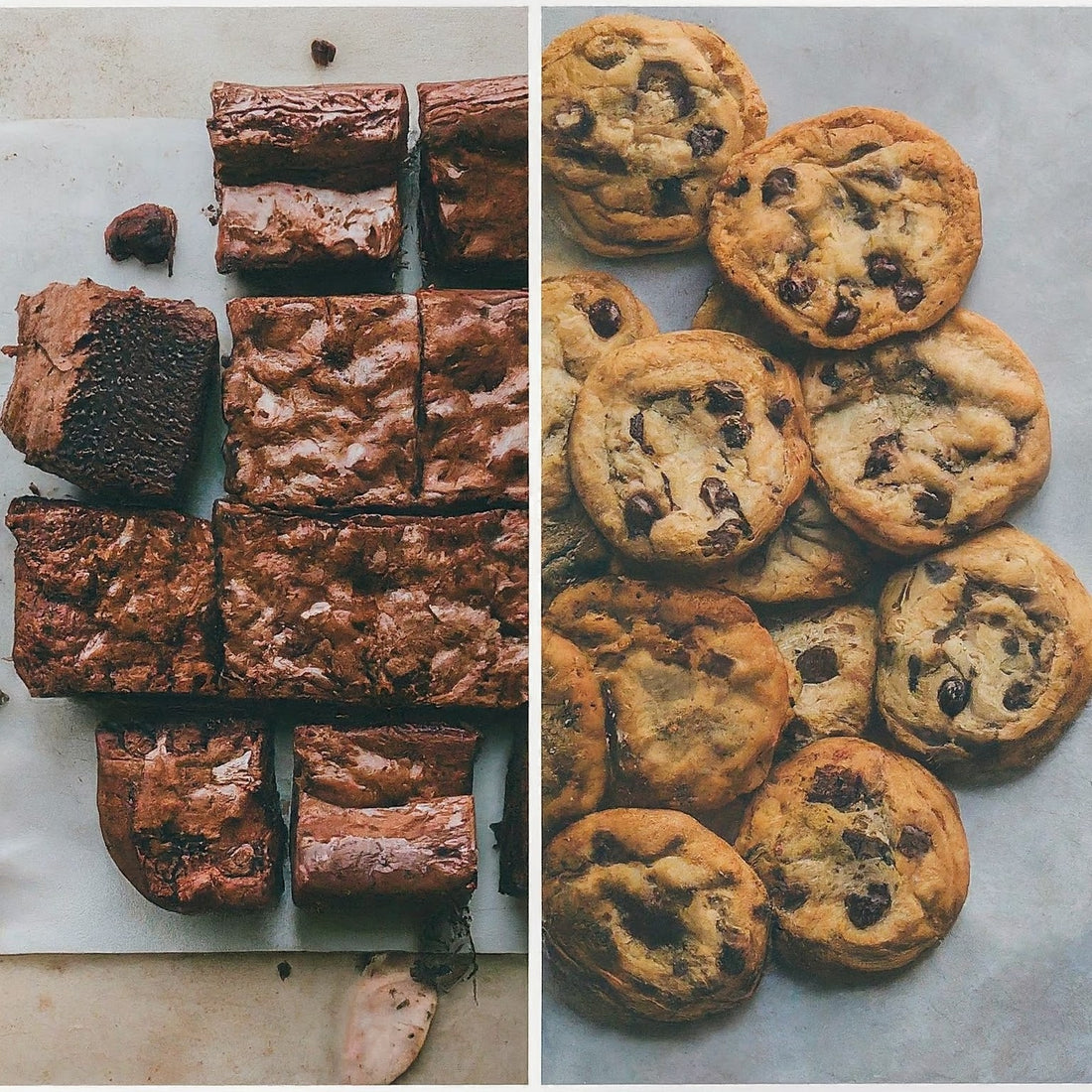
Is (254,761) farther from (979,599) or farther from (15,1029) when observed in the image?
(979,599)

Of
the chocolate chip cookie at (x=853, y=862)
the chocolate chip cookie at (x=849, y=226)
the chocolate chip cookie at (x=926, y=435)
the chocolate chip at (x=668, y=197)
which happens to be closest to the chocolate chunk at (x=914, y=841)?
the chocolate chip cookie at (x=853, y=862)

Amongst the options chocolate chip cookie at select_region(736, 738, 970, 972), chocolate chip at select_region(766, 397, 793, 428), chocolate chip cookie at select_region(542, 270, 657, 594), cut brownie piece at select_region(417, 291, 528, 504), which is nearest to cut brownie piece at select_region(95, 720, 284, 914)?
cut brownie piece at select_region(417, 291, 528, 504)

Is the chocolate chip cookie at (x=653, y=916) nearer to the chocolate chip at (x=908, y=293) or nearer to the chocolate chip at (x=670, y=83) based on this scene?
the chocolate chip at (x=908, y=293)

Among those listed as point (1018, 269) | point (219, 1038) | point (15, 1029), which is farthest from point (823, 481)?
point (15, 1029)

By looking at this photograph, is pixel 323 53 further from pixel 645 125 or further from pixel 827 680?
pixel 827 680

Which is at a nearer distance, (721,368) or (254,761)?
(721,368)
